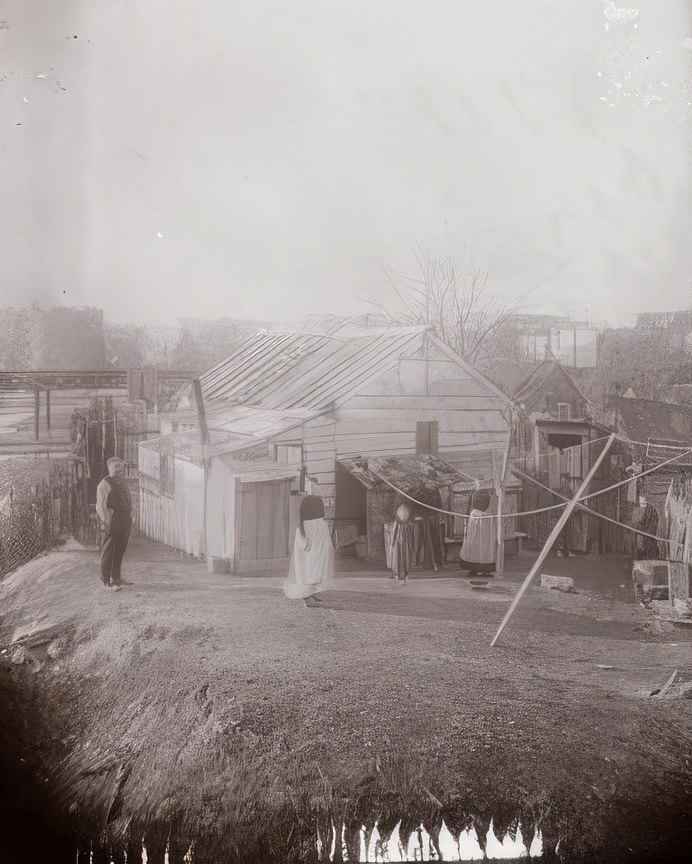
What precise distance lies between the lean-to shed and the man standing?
168 mm

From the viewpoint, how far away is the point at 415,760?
2.42 meters

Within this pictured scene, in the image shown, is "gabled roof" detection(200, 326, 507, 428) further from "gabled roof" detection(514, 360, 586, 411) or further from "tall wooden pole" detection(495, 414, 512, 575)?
"tall wooden pole" detection(495, 414, 512, 575)

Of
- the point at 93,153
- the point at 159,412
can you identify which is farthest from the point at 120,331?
the point at 93,153

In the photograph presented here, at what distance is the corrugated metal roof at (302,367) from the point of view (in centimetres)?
268

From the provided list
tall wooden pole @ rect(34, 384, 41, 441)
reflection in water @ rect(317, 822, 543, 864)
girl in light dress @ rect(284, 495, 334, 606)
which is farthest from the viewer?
tall wooden pole @ rect(34, 384, 41, 441)

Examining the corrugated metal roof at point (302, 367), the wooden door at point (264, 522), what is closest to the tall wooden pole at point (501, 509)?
the corrugated metal roof at point (302, 367)

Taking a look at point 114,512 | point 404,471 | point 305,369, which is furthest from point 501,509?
point 114,512

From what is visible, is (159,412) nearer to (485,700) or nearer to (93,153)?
(93,153)

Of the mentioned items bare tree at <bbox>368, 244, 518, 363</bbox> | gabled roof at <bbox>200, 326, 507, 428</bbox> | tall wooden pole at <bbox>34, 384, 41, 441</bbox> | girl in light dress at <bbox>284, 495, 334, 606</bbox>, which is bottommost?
girl in light dress at <bbox>284, 495, 334, 606</bbox>

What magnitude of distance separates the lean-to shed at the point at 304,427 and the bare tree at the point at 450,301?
2.3 inches

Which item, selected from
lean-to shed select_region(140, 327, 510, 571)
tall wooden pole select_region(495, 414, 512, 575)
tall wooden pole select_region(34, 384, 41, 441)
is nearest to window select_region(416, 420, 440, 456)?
lean-to shed select_region(140, 327, 510, 571)

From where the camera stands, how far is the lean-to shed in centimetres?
265

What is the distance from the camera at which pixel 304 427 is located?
2.64 meters

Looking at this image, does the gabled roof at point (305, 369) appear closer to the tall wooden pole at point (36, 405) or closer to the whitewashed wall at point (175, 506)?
the whitewashed wall at point (175, 506)
